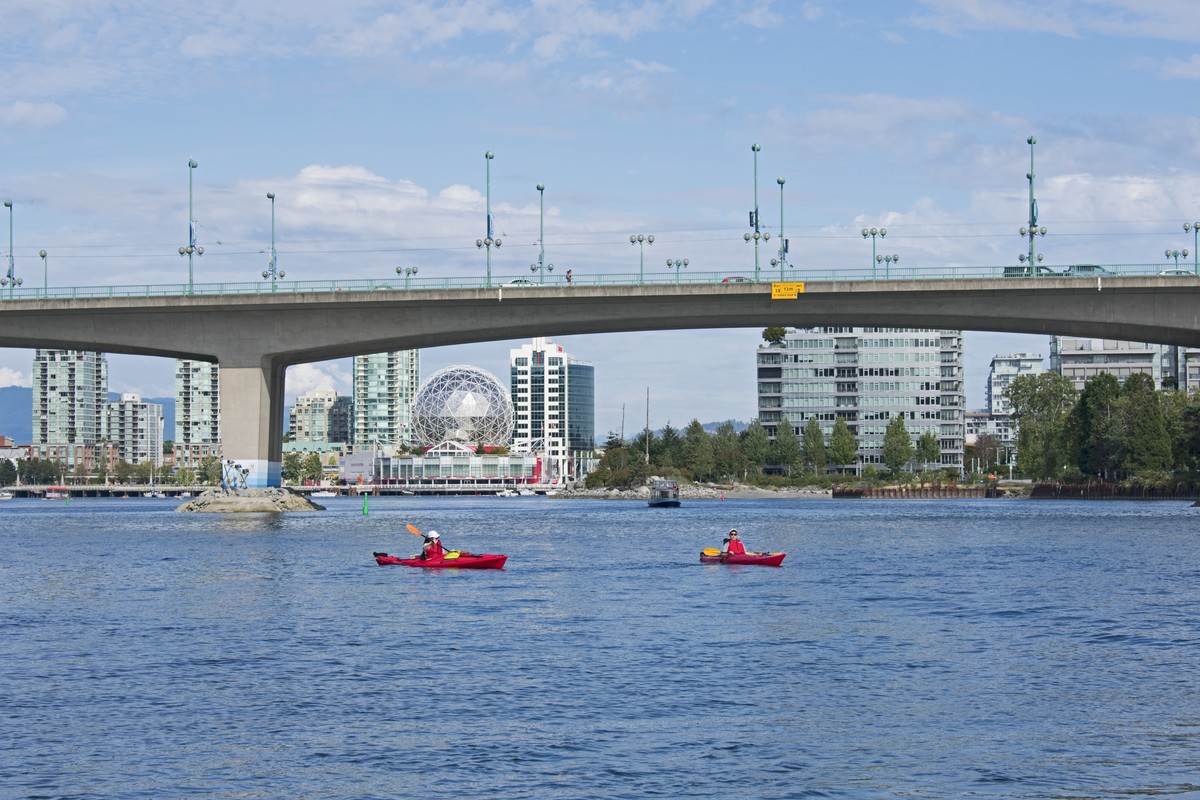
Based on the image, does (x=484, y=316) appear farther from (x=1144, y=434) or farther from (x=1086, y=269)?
(x=1144, y=434)

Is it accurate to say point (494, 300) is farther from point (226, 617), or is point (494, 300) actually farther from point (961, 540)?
point (226, 617)

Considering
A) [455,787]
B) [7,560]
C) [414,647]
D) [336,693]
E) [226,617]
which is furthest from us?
[7,560]

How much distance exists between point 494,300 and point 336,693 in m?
63.2

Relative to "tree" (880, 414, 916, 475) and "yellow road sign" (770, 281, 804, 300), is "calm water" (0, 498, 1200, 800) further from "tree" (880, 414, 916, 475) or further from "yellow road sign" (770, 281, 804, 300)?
"tree" (880, 414, 916, 475)

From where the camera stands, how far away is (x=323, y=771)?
70.6 feet

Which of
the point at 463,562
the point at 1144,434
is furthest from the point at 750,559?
the point at 1144,434

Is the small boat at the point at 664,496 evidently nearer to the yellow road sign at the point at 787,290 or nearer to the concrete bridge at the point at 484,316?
the concrete bridge at the point at 484,316

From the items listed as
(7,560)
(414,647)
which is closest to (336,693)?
(414,647)

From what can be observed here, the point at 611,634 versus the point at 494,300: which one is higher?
the point at 494,300

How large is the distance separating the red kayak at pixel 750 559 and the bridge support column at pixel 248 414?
4512 cm

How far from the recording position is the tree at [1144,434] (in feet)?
458

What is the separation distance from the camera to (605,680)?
28.5 metres

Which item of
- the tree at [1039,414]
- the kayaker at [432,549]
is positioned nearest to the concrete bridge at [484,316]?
the kayaker at [432,549]

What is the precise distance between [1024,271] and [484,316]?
3154 cm
